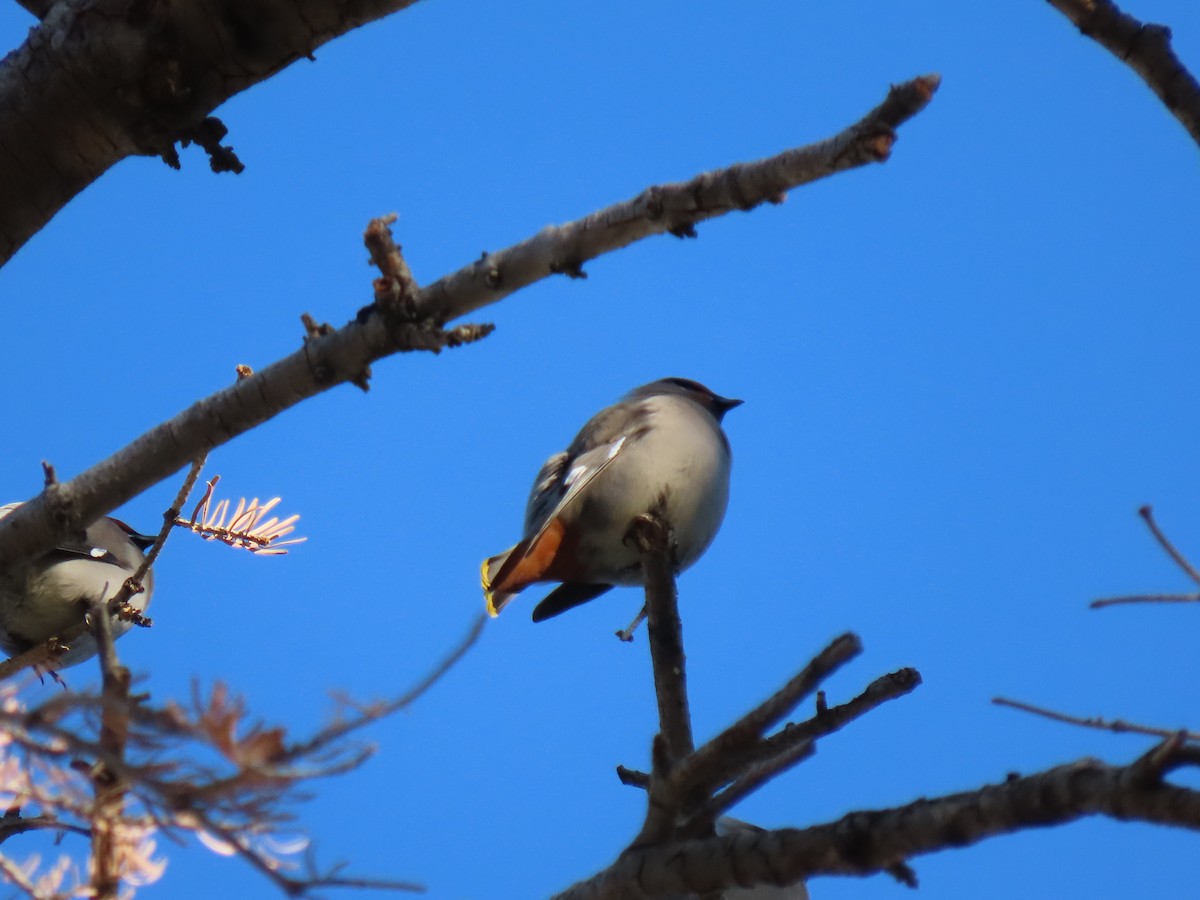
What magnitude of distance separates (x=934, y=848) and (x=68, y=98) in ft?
5.53

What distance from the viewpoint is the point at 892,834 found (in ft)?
5.03

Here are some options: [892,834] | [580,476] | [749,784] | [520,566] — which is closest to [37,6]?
[749,784]

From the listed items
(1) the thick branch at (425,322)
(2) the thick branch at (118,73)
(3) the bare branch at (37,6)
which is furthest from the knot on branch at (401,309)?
(3) the bare branch at (37,6)

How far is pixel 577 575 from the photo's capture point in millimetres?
4215

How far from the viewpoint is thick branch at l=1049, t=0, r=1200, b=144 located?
188 centimetres

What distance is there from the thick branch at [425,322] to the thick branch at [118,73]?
8 cm

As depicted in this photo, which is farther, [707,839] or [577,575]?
[577,575]

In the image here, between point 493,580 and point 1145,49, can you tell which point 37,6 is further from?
point 493,580

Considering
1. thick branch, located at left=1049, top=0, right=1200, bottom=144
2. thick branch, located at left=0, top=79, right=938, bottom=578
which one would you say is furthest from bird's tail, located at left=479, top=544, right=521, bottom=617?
thick branch, located at left=1049, top=0, right=1200, bottom=144

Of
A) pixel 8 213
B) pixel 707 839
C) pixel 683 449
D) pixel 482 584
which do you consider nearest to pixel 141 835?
pixel 707 839

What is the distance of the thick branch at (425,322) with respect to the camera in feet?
5.81

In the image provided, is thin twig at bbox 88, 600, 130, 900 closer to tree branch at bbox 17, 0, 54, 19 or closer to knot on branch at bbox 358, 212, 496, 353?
knot on branch at bbox 358, 212, 496, 353

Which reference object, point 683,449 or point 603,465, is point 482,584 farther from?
point 683,449

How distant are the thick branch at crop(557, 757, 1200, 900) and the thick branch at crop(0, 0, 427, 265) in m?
1.37
